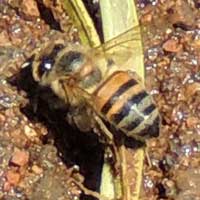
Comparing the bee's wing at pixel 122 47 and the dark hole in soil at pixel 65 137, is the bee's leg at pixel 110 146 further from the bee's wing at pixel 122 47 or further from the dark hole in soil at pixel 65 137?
the bee's wing at pixel 122 47

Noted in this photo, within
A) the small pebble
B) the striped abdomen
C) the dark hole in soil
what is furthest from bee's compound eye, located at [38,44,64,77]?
the small pebble

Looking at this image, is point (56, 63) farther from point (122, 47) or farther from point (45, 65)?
point (122, 47)

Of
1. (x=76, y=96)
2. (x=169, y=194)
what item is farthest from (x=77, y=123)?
(x=169, y=194)

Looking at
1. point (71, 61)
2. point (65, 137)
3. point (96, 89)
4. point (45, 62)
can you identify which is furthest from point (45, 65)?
point (65, 137)

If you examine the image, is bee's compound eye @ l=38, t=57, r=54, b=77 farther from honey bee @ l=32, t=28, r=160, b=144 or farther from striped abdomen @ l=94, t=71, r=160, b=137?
striped abdomen @ l=94, t=71, r=160, b=137

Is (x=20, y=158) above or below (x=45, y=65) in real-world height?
below
